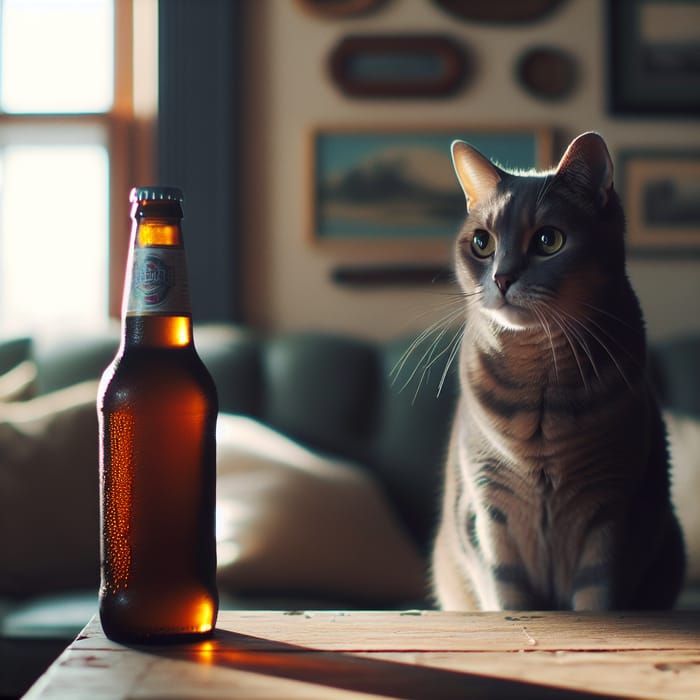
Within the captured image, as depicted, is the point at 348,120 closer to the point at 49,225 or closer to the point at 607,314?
the point at 49,225

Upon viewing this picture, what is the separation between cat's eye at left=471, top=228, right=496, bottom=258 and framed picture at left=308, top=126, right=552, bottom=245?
6.16 ft

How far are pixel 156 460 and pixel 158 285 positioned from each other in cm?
13

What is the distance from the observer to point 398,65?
2.79 metres

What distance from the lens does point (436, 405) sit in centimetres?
223

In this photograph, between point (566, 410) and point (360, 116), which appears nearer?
point (566, 410)

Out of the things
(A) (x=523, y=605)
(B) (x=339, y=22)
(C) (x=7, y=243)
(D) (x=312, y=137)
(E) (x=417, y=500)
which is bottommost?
(E) (x=417, y=500)

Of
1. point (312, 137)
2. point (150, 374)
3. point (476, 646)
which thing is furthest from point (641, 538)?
point (312, 137)

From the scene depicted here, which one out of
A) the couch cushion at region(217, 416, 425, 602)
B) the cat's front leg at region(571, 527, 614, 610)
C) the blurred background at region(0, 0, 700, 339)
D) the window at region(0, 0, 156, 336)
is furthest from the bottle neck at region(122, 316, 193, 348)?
the window at region(0, 0, 156, 336)

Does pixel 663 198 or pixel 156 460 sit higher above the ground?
pixel 663 198

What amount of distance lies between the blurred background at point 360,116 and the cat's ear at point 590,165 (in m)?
1.90

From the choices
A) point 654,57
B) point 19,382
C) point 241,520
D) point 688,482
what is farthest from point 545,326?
point 654,57

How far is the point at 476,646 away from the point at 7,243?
2.52m

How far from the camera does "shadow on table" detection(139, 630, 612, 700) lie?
0.56 meters

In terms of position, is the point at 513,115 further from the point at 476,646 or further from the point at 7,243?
the point at 476,646
